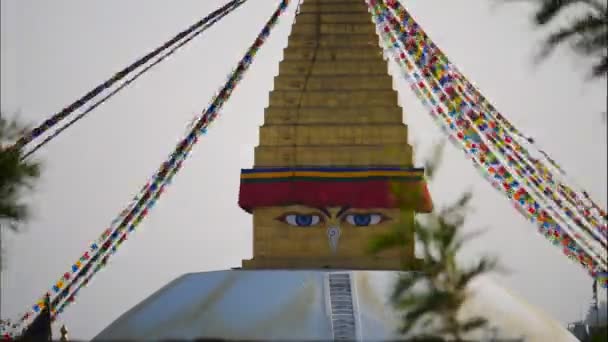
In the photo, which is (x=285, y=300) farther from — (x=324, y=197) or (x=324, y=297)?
(x=324, y=197)

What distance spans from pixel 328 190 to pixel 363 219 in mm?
878

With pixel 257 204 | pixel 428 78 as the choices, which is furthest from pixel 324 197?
pixel 428 78

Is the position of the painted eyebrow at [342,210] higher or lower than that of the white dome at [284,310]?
higher

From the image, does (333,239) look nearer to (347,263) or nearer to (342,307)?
(347,263)

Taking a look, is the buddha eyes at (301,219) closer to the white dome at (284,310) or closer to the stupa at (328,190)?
the stupa at (328,190)

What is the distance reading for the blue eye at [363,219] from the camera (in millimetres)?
23172

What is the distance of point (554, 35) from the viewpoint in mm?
17172

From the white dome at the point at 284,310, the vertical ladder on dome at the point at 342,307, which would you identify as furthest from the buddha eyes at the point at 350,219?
the vertical ladder on dome at the point at 342,307

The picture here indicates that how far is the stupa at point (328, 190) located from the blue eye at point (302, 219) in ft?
0.06

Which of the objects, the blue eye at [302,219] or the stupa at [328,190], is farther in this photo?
the blue eye at [302,219]

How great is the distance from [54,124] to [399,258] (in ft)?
23.2

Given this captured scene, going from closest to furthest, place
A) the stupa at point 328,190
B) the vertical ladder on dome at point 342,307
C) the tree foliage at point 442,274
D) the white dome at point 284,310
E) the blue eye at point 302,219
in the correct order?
the tree foliage at point 442,274 < the white dome at point 284,310 < the vertical ladder on dome at point 342,307 < the stupa at point 328,190 < the blue eye at point 302,219

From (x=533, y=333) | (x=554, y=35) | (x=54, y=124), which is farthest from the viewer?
(x=54, y=124)

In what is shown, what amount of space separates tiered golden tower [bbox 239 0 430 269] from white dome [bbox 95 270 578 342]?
1757mm
